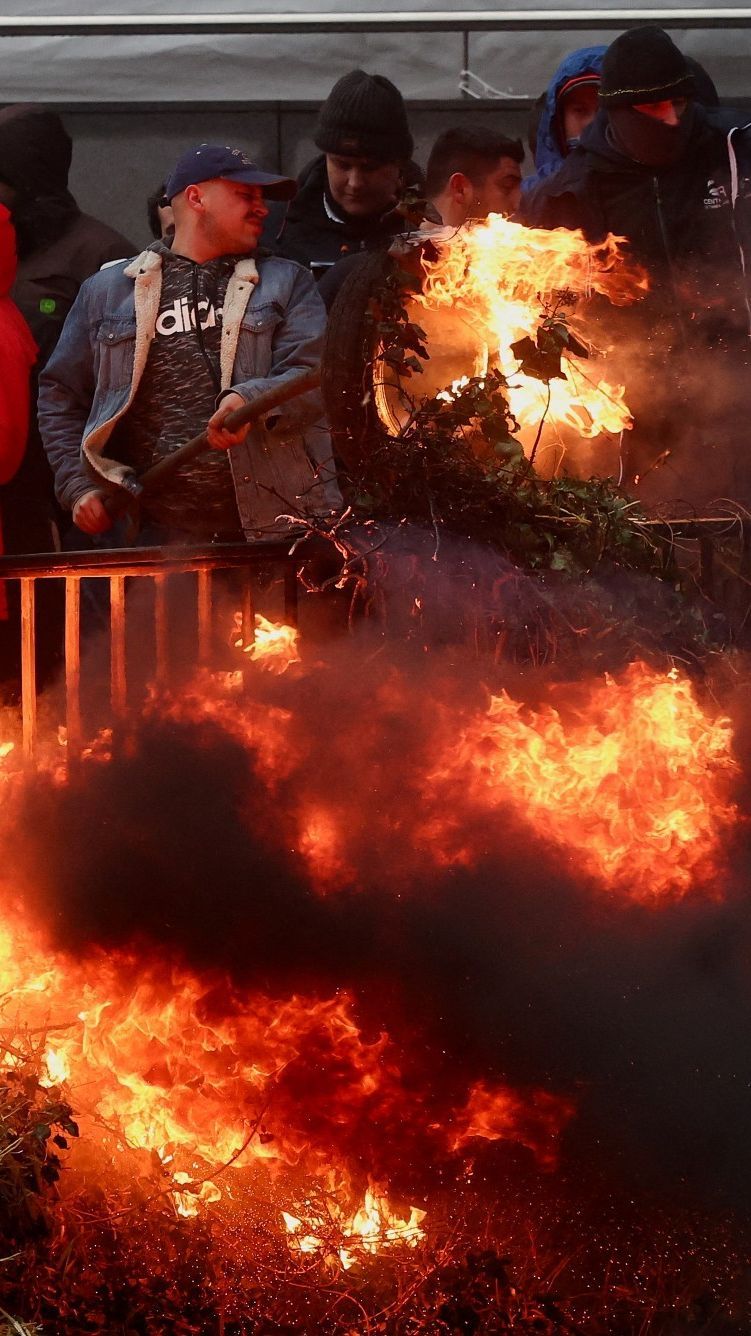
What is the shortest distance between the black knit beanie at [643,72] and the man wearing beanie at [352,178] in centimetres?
71

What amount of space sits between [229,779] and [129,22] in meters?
2.98

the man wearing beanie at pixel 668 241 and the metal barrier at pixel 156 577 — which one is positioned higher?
the man wearing beanie at pixel 668 241

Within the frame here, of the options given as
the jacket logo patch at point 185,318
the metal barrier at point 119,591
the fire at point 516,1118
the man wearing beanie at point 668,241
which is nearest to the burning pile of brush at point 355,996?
the fire at point 516,1118

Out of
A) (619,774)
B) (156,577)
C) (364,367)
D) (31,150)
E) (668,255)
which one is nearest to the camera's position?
(619,774)

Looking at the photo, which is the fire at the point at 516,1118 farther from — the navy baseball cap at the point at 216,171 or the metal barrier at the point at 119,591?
the navy baseball cap at the point at 216,171

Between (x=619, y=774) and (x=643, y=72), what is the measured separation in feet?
7.10

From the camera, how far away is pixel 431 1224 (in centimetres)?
331

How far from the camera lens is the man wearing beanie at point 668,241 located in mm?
4324

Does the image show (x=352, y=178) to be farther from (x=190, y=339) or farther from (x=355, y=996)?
(x=355, y=996)

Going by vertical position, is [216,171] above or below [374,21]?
below

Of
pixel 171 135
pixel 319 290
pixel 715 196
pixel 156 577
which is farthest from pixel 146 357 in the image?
pixel 715 196

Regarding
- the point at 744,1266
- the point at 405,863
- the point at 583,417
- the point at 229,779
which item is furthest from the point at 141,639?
the point at 744,1266

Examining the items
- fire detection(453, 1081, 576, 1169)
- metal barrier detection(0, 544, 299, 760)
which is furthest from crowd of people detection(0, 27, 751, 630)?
fire detection(453, 1081, 576, 1169)

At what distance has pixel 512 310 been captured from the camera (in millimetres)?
3900
